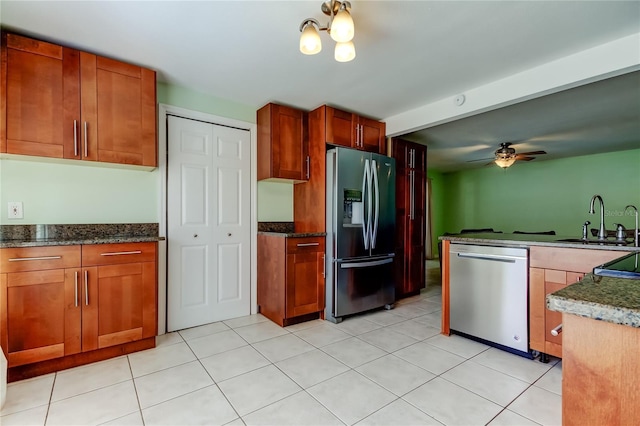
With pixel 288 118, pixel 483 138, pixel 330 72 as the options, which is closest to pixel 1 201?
pixel 288 118

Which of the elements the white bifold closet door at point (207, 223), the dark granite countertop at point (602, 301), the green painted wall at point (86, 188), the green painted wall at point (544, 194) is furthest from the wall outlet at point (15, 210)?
the green painted wall at point (544, 194)

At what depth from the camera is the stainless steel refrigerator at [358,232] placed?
314 centimetres

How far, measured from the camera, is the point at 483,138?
4.79 m

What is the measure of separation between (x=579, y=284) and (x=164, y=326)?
10.1 ft

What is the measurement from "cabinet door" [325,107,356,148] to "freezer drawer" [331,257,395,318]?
1.34 m

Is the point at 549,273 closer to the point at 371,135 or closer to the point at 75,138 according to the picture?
the point at 371,135

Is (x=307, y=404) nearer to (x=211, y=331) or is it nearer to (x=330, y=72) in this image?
(x=211, y=331)

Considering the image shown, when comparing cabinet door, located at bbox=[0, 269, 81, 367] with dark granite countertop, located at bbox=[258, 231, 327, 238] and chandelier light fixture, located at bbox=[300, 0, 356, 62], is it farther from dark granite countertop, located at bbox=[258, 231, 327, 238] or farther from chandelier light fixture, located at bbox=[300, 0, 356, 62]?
chandelier light fixture, located at bbox=[300, 0, 356, 62]

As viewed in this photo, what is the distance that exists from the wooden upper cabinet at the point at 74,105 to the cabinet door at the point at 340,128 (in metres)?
1.69

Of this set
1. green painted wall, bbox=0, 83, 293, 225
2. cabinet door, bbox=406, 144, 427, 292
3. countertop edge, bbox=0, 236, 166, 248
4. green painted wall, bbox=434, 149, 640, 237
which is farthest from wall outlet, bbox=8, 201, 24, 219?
green painted wall, bbox=434, 149, 640, 237

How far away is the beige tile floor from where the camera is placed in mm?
→ 1636

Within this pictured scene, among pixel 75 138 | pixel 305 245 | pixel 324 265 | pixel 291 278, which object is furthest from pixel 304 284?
pixel 75 138

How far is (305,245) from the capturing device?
10.2 feet

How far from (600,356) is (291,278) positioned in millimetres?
2549
